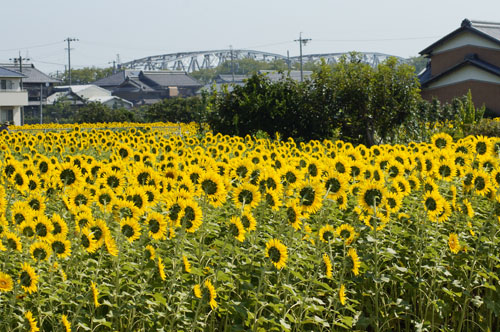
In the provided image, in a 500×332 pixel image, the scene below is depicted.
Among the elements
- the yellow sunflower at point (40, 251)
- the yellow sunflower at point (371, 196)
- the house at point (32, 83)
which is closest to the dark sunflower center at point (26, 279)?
the yellow sunflower at point (40, 251)

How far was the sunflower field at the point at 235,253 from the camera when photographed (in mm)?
3459

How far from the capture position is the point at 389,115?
15.3 m

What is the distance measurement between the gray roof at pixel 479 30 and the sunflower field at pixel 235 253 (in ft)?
109

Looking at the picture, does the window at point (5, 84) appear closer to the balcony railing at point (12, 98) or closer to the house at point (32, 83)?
the balcony railing at point (12, 98)

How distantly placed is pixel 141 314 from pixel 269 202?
3.08 ft

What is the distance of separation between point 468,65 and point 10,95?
35588mm

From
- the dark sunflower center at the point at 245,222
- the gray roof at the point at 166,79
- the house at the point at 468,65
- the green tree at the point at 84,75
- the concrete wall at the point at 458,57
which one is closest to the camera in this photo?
the dark sunflower center at the point at 245,222

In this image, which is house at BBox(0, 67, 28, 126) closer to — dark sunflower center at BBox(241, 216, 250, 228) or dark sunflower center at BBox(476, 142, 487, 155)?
dark sunflower center at BBox(476, 142, 487, 155)

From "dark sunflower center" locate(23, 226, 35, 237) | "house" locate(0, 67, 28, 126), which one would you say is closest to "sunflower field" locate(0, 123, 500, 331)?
"dark sunflower center" locate(23, 226, 35, 237)

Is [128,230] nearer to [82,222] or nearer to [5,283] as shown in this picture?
[82,222]

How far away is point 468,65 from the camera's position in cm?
3522

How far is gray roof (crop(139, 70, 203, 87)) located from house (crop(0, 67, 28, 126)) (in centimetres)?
4237

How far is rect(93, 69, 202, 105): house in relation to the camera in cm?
9525

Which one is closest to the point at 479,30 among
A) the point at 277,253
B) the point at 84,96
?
the point at 277,253
